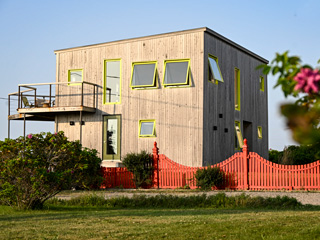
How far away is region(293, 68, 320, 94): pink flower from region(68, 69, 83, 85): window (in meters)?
22.2

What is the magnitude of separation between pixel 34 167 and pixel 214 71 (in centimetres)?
1193

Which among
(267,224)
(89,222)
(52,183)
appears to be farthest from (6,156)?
(267,224)

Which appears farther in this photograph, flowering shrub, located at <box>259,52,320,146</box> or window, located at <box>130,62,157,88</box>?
window, located at <box>130,62,157,88</box>

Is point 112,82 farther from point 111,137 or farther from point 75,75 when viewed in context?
point 111,137

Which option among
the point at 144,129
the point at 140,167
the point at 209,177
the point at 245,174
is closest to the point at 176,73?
the point at 144,129

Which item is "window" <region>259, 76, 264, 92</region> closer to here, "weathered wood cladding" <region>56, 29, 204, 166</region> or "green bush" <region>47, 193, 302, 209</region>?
"weathered wood cladding" <region>56, 29, 204, 166</region>

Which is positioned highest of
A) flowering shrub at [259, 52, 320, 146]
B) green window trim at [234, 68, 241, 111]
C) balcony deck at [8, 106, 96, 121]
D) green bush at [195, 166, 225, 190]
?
green window trim at [234, 68, 241, 111]

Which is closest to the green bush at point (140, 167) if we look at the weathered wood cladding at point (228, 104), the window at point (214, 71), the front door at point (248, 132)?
the weathered wood cladding at point (228, 104)

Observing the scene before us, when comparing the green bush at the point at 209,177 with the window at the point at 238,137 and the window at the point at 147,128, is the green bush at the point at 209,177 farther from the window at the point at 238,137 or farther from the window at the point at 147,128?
the window at the point at 238,137

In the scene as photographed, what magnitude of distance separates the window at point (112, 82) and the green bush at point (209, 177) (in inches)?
247

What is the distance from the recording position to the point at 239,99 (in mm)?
25281

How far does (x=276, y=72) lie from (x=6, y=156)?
10.9 metres

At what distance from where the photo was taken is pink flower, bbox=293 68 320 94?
282 cm

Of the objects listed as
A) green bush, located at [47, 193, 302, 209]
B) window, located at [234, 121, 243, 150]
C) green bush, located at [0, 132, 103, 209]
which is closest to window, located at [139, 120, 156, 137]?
window, located at [234, 121, 243, 150]
